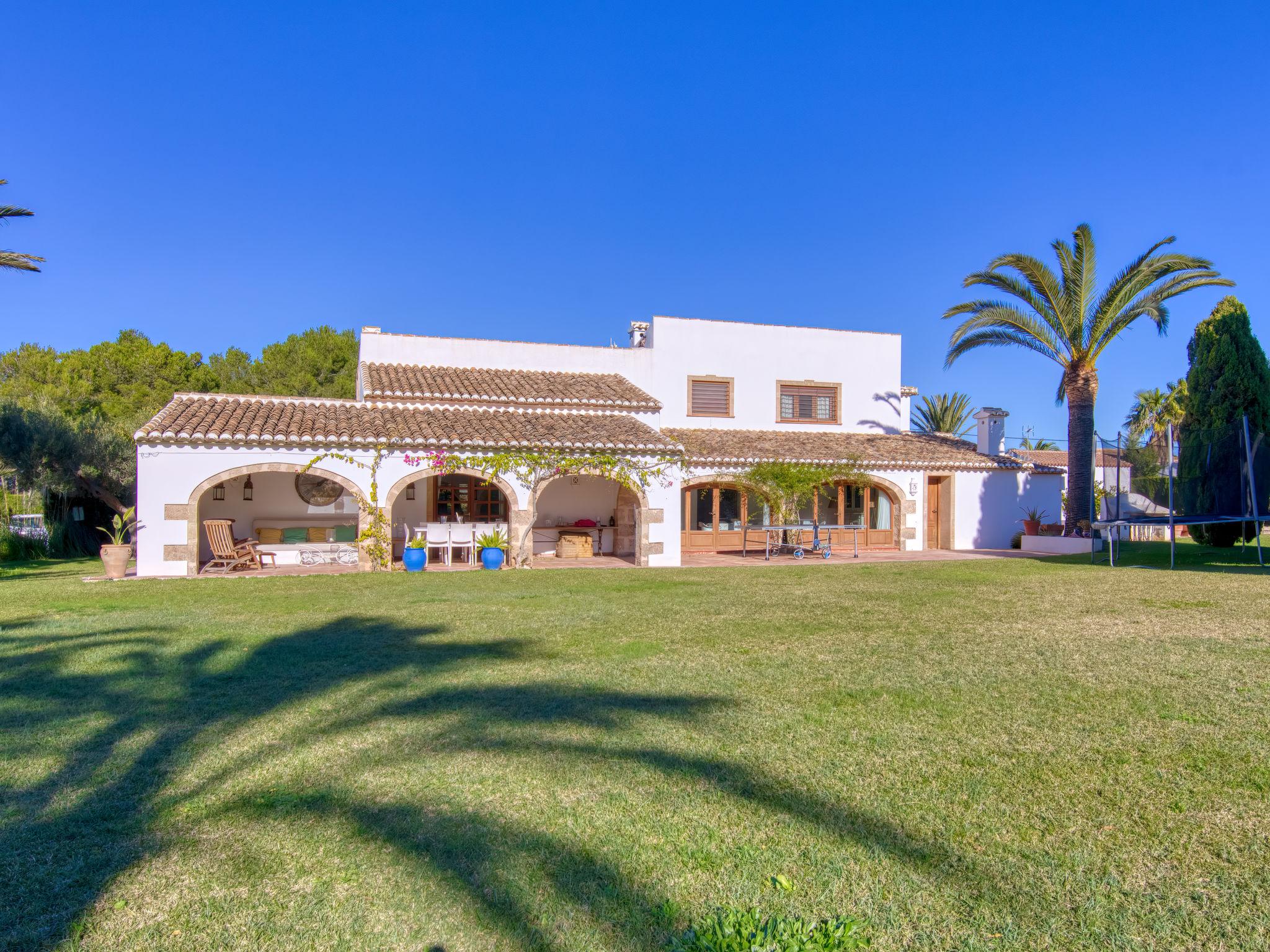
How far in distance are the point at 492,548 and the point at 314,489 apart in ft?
20.4

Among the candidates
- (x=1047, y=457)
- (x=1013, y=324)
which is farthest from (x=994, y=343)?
(x=1047, y=457)

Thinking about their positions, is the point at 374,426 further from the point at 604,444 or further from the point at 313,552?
the point at 604,444

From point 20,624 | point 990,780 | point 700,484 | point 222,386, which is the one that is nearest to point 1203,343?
point 700,484

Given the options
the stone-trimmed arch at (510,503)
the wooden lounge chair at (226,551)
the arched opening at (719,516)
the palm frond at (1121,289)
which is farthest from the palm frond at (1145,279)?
the wooden lounge chair at (226,551)

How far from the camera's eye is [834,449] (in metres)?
22.4

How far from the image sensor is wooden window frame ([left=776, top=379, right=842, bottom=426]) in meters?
24.3

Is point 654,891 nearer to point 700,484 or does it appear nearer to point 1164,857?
point 1164,857

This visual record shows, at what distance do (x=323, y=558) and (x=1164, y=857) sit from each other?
1693 centimetres

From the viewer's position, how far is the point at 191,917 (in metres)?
3.13

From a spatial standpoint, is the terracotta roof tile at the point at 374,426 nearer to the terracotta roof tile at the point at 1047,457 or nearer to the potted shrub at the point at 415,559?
the potted shrub at the point at 415,559

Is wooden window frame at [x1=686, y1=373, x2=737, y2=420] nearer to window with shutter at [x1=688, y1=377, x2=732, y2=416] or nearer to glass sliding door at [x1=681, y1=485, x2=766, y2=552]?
window with shutter at [x1=688, y1=377, x2=732, y2=416]

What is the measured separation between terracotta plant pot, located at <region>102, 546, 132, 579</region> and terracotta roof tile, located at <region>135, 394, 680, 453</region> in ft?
6.60

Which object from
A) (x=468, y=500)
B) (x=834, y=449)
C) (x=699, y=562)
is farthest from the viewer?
(x=834, y=449)

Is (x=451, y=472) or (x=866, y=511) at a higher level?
(x=451, y=472)
